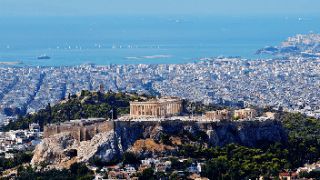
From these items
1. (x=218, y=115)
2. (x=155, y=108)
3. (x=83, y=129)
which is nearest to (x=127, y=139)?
(x=83, y=129)

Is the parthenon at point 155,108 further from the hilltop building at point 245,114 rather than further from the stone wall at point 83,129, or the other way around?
the stone wall at point 83,129

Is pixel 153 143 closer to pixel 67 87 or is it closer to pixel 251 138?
pixel 251 138

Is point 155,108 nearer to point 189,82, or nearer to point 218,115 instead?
point 218,115

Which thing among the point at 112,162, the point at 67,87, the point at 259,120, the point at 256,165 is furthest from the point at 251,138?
the point at 67,87

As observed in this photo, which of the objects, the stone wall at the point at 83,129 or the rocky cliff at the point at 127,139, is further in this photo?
the stone wall at the point at 83,129

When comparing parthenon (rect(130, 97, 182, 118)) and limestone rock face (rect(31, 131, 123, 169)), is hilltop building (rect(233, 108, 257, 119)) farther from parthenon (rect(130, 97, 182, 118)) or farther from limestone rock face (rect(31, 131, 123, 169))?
limestone rock face (rect(31, 131, 123, 169))

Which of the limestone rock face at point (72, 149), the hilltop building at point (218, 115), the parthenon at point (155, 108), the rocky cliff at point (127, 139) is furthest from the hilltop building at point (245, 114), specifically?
the limestone rock face at point (72, 149)

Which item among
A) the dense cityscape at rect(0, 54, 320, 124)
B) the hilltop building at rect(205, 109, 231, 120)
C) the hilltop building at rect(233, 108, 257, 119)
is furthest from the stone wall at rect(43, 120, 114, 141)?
the dense cityscape at rect(0, 54, 320, 124)
